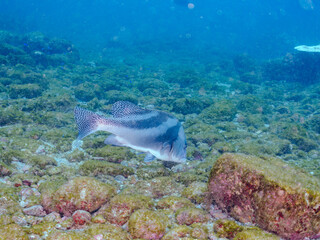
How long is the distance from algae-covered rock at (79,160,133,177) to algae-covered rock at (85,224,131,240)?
1.83m

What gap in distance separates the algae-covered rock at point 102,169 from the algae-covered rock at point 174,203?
1.45 metres

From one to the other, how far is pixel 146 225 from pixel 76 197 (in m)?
1.15

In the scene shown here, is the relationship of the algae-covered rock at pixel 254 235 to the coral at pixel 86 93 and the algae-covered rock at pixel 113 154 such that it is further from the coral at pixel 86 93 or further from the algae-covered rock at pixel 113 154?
the coral at pixel 86 93

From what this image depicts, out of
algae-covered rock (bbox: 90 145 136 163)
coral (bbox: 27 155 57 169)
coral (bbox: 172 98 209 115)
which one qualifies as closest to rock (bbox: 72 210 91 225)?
coral (bbox: 27 155 57 169)

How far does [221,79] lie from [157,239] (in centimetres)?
1970

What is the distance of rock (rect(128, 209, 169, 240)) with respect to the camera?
2.85m

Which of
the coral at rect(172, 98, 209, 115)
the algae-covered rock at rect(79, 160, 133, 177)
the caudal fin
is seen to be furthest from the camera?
the coral at rect(172, 98, 209, 115)

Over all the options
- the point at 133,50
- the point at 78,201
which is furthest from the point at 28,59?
the point at 133,50

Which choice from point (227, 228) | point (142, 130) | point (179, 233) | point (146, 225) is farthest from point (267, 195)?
point (142, 130)

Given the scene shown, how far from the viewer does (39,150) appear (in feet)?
18.5

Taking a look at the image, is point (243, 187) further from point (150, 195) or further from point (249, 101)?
point (249, 101)

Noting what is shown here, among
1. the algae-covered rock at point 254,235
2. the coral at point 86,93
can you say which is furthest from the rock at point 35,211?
the coral at point 86,93

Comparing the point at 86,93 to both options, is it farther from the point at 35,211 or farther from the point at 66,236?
the point at 66,236

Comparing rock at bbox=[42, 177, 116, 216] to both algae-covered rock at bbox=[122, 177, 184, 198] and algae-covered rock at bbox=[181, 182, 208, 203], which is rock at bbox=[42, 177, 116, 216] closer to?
algae-covered rock at bbox=[122, 177, 184, 198]
